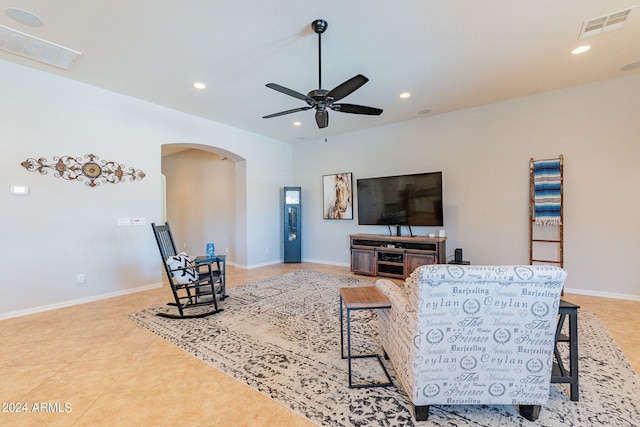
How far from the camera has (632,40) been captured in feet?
9.47

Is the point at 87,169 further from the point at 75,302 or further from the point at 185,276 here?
the point at 185,276

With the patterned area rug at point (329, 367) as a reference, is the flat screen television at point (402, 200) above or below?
above

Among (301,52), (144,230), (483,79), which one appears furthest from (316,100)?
(144,230)

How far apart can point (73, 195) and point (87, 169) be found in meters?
0.40

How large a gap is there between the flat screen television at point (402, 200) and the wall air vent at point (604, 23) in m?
2.42

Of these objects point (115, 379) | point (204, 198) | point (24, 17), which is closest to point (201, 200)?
point (204, 198)

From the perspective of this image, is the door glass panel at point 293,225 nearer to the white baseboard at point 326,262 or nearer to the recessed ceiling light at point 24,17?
the white baseboard at point 326,262

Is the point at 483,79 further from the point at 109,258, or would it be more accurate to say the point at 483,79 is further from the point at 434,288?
the point at 109,258

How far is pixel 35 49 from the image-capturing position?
296cm

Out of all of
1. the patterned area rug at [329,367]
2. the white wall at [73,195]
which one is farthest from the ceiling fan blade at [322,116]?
the white wall at [73,195]

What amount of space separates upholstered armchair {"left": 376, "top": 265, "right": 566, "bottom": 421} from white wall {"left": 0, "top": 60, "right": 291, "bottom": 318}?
4376 mm

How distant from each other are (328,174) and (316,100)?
144 inches

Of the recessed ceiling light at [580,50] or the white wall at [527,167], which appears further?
the white wall at [527,167]

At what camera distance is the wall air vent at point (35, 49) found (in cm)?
275
